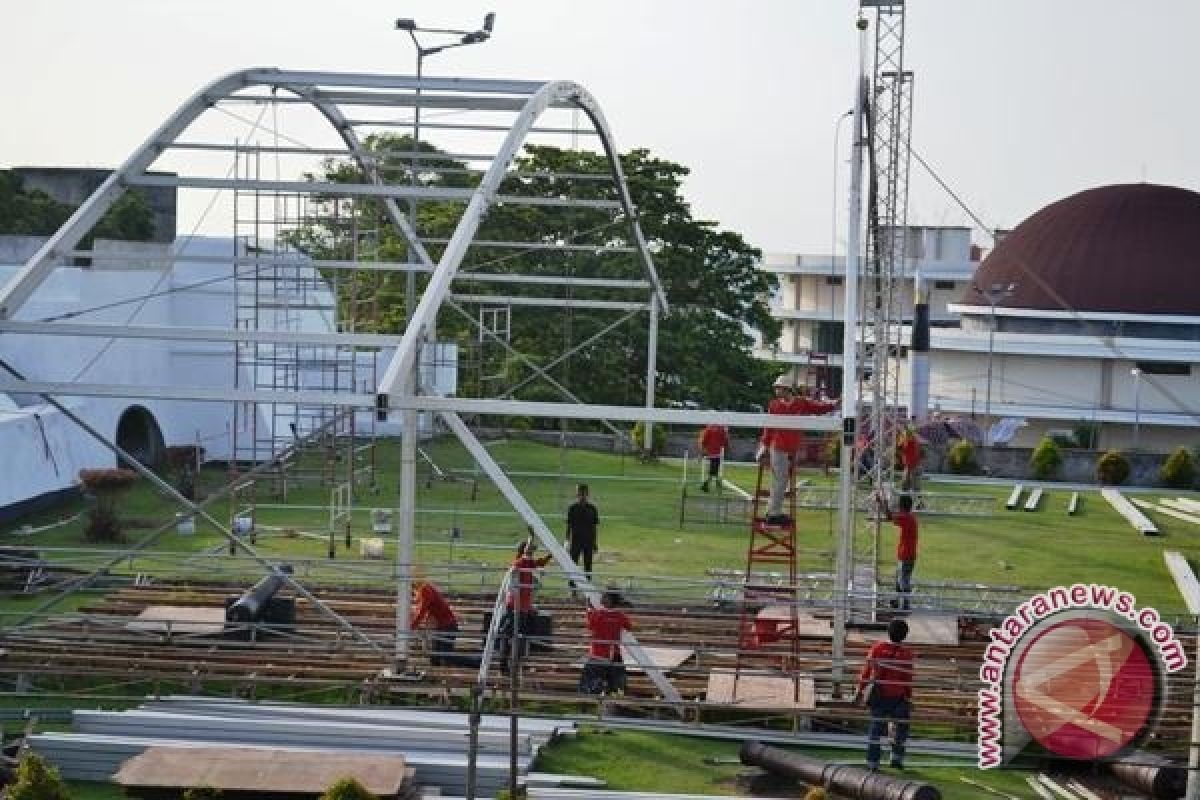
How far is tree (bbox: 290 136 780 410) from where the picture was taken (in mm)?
41031

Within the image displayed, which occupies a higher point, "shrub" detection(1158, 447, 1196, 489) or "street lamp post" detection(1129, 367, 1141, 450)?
"street lamp post" detection(1129, 367, 1141, 450)

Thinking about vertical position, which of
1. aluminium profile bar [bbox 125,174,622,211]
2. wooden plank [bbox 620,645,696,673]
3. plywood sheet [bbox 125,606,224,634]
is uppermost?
aluminium profile bar [bbox 125,174,622,211]

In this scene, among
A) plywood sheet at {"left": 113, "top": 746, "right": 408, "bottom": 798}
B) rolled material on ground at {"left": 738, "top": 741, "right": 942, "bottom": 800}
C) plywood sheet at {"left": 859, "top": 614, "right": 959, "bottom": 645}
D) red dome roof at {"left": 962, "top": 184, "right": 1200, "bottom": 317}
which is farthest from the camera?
red dome roof at {"left": 962, "top": 184, "right": 1200, "bottom": 317}

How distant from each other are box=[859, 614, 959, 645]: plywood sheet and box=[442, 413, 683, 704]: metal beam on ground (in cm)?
320

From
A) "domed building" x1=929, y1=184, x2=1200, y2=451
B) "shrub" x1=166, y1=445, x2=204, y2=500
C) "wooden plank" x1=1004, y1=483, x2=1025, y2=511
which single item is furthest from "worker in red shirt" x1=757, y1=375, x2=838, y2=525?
"domed building" x1=929, y1=184, x2=1200, y2=451

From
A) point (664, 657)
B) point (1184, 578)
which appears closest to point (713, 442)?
point (1184, 578)

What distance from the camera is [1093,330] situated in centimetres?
5025

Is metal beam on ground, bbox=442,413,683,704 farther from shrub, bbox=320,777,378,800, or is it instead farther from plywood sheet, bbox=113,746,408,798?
shrub, bbox=320,777,378,800

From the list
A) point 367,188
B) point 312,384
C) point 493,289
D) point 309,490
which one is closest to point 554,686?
point 367,188

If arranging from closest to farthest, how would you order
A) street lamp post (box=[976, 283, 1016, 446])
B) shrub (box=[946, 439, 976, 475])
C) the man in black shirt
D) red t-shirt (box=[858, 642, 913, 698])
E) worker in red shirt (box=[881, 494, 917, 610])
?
1. red t-shirt (box=[858, 642, 913, 698])
2. worker in red shirt (box=[881, 494, 917, 610])
3. the man in black shirt
4. shrub (box=[946, 439, 976, 475])
5. street lamp post (box=[976, 283, 1016, 446])

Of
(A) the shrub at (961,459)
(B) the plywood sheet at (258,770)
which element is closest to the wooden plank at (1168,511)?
(A) the shrub at (961,459)

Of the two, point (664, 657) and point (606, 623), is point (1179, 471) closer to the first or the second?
point (664, 657)

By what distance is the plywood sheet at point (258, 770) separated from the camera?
13.0m

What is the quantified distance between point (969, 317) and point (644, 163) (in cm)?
1374
